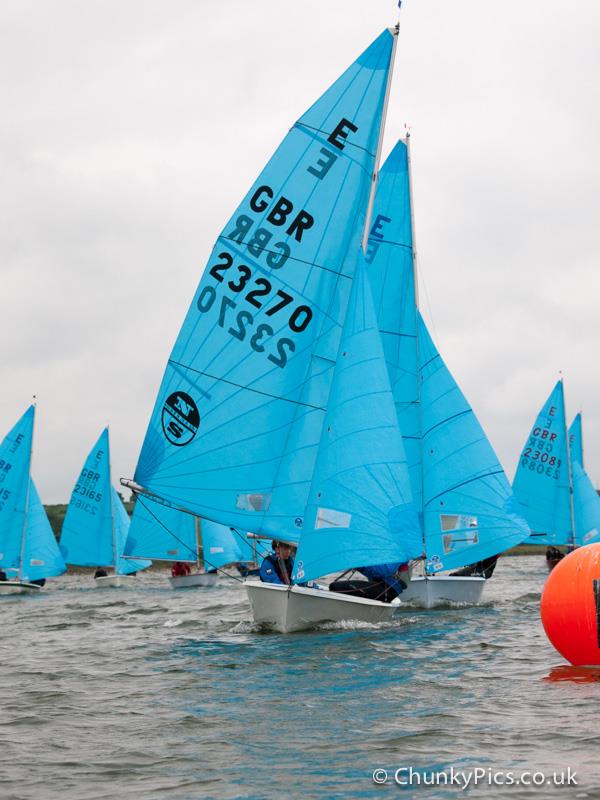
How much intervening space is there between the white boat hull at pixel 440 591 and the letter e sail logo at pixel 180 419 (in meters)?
6.36

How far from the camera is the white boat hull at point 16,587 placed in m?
37.8

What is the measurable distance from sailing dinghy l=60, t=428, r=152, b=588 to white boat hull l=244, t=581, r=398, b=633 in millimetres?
30571

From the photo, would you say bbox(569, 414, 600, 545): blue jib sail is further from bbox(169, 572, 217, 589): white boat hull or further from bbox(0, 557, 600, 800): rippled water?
bbox(0, 557, 600, 800): rippled water

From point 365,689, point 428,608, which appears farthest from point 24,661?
point 428,608

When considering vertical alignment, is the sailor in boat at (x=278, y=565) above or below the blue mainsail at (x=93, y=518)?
below

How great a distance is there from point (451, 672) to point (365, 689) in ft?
5.39

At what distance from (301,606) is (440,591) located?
7040 mm

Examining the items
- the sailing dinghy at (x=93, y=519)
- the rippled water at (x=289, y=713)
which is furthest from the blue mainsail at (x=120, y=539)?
the rippled water at (x=289, y=713)

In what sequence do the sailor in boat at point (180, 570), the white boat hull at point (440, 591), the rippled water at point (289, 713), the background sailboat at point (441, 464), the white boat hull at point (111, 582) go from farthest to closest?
1. the white boat hull at point (111, 582)
2. the sailor in boat at point (180, 570)
3. the background sailboat at point (441, 464)
4. the white boat hull at point (440, 591)
5. the rippled water at point (289, 713)

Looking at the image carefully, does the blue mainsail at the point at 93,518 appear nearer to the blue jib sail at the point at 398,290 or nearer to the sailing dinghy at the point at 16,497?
the sailing dinghy at the point at 16,497

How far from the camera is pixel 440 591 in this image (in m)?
22.5

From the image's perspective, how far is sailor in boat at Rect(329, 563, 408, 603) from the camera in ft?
58.4

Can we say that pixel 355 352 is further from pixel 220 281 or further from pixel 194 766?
pixel 194 766

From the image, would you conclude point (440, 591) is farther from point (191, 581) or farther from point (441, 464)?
point (191, 581)
